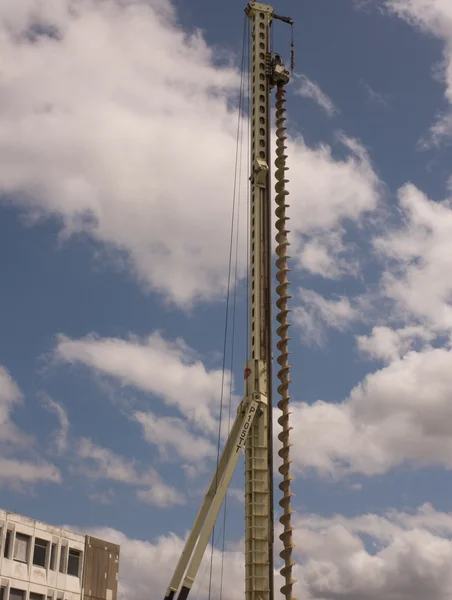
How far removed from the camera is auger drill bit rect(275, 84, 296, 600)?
32.2 m

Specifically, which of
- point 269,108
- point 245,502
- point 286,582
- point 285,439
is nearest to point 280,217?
point 269,108

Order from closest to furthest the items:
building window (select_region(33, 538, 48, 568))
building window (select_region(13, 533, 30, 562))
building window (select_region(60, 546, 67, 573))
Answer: building window (select_region(13, 533, 30, 562))
building window (select_region(33, 538, 48, 568))
building window (select_region(60, 546, 67, 573))

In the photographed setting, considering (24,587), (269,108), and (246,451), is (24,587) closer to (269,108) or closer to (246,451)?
(246,451)

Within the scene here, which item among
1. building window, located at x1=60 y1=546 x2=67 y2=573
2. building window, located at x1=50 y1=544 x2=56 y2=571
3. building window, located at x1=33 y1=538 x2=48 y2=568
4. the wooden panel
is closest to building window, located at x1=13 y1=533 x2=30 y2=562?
building window, located at x1=33 y1=538 x2=48 y2=568

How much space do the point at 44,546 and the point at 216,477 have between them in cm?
2515

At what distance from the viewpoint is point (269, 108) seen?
128 feet

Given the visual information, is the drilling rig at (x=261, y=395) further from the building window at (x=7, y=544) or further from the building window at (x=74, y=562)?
the building window at (x=74, y=562)

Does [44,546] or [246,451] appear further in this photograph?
[44,546]

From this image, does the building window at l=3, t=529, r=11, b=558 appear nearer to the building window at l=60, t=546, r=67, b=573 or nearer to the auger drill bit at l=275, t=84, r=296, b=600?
the building window at l=60, t=546, r=67, b=573

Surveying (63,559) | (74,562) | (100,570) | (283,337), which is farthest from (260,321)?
(100,570)

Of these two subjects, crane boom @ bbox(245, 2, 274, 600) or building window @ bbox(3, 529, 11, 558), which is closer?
crane boom @ bbox(245, 2, 274, 600)

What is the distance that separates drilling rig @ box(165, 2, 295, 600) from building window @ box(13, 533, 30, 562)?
75.3ft

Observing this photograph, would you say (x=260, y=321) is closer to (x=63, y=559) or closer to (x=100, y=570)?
(x=63, y=559)

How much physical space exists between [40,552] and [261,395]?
26.6m
